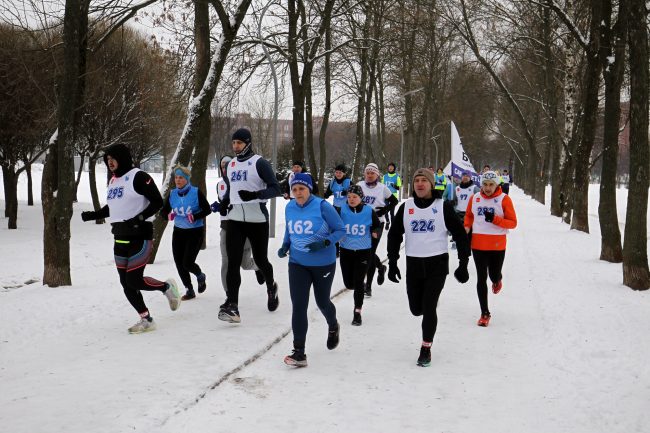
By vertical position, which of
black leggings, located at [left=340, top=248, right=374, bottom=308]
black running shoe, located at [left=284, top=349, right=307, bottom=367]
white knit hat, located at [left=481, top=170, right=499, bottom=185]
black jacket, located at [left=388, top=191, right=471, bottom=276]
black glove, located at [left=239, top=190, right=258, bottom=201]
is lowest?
black running shoe, located at [left=284, top=349, right=307, bottom=367]

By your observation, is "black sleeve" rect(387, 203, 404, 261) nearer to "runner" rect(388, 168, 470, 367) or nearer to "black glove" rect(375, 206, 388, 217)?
"runner" rect(388, 168, 470, 367)

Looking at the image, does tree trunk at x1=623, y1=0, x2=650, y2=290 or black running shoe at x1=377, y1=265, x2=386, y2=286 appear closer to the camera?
tree trunk at x1=623, y1=0, x2=650, y2=290

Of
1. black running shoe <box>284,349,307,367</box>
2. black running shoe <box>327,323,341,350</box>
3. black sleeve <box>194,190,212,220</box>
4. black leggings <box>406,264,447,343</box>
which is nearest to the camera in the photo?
black running shoe <box>284,349,307,367</box>

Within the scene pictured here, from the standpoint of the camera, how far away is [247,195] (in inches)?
258

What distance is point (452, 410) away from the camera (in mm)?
4605

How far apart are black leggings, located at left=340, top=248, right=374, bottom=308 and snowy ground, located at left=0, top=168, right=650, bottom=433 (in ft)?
1.33

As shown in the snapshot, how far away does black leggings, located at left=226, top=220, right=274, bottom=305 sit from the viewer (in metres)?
6.76

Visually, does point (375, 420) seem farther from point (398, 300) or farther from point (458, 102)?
point (458, 102)

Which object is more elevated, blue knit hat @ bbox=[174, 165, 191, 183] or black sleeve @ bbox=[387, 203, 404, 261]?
blue knit hat @ bbox=[174, 165, 191, 183]

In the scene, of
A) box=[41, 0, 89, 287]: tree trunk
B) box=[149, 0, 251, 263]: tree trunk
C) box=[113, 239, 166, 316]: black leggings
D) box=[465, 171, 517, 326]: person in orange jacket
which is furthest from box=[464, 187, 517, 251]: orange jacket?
box=[149, 0, 251, 263]: tree trunk

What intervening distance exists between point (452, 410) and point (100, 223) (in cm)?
2464

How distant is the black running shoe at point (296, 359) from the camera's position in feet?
17.9

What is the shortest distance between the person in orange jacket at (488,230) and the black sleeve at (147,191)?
398cm

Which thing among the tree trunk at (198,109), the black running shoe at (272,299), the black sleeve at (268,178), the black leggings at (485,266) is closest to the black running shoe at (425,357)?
the black leggings at (485,266)
